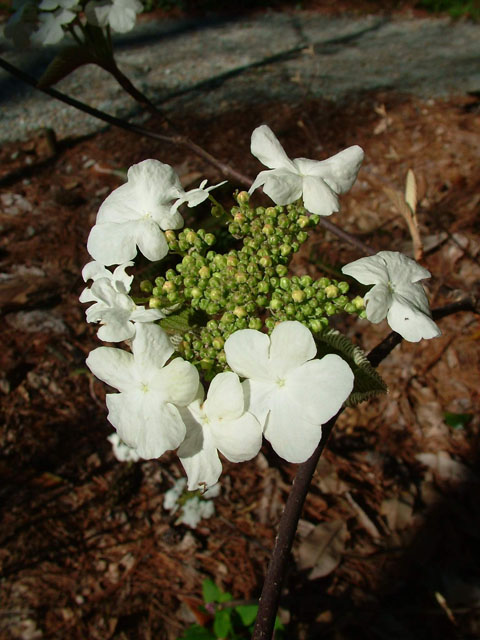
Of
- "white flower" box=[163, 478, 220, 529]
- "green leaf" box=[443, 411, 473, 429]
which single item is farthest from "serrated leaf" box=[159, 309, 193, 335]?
"green leaf" box=[443, 411, 473, 429]

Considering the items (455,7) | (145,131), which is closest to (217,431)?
(145,131)

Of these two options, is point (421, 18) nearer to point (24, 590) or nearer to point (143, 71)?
point (143, 71)

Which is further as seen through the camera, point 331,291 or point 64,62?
point 64,62

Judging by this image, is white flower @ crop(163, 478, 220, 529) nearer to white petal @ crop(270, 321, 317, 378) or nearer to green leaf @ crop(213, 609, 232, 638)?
green leaf @ crop(213, 609, 232, 638)

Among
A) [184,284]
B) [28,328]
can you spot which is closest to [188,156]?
[28,328]

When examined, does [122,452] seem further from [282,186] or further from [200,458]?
[282,186]

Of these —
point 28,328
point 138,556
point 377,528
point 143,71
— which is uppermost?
point 143,71

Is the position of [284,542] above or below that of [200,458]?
below
